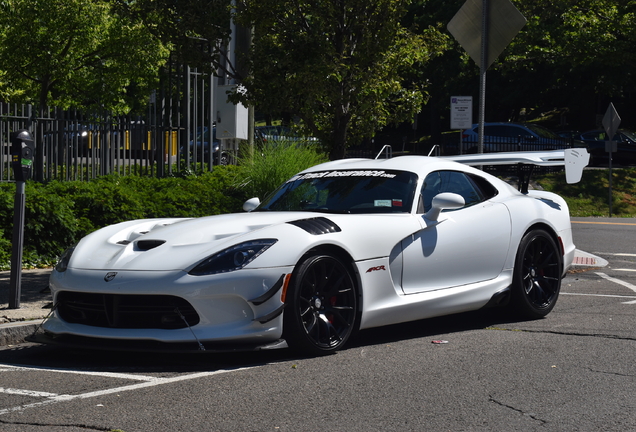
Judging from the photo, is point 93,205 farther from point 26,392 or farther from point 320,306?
point 26,392

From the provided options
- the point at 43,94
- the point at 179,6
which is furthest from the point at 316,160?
the point at 43,94

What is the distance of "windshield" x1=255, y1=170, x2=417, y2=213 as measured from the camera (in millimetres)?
6562

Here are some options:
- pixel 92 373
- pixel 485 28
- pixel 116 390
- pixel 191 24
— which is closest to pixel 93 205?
pixel 191 24

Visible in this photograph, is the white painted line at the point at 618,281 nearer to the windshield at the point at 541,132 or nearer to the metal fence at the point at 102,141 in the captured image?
the metal fence at the point at 102,141

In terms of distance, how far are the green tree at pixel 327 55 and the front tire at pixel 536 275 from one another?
354 cm

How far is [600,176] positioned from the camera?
2684 centimetres

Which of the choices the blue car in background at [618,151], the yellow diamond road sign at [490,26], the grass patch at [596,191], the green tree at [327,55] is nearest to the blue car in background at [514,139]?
the blue car in background at [618,151]

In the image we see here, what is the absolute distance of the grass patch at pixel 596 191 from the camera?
24.5m

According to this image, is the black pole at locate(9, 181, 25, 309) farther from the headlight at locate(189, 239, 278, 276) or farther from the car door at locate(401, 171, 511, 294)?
the car door at locate(401, 171, 511, 294)

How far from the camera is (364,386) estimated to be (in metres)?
4.93

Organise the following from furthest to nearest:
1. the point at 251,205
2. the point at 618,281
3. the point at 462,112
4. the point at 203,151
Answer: the point at 203,151 < the point at 462,112 < the point at 618,281 < the point at 251,205

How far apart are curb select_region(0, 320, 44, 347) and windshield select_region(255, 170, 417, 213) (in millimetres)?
2066

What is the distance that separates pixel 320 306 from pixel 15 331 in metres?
Result: 2.58

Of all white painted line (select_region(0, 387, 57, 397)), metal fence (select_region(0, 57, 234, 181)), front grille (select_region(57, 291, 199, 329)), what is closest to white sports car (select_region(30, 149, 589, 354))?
front grille (select_region(57, 291, 199, 329))
